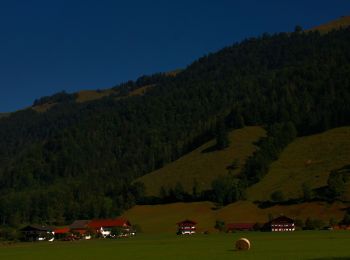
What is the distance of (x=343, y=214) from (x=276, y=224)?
78.7 ft

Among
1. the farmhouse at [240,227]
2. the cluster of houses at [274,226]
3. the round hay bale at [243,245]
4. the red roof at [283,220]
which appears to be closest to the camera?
the round hay bale at [243,245]

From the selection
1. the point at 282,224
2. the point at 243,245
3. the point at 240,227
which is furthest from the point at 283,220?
the point at 243,245

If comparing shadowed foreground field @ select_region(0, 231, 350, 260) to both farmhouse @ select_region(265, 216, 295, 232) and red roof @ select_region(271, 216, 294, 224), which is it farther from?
red roof @ select_region(271, 216, 294, 224)

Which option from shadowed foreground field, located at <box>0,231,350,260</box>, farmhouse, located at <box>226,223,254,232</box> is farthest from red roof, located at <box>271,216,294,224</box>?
shadowed foreground field, located at <box>0,231,350,260</box>

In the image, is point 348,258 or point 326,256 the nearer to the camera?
point 348,258

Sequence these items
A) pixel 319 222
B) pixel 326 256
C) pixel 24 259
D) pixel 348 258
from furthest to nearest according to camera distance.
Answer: pixel 319 222
pixel 24 259
pixel 326 256
pixel 348 258

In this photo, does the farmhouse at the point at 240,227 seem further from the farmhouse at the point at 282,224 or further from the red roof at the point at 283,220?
the red roof at the point at 283,220

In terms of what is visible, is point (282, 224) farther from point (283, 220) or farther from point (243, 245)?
point (243, 245)

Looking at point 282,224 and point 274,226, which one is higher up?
point 282,224

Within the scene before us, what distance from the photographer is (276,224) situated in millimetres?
189125

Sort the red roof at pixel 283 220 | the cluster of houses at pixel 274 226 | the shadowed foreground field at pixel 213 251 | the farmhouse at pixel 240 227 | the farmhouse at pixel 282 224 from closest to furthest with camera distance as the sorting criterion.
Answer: the shadowed foreground field at pixel 213 251
the cluster of houses at pixel 274 226
the farmhouse at pixel 282 224
the red roof at pixel 283 220
the farmhouse at pixel 240 227

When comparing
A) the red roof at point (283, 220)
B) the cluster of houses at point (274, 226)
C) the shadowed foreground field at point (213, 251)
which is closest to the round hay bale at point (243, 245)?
the shadowed foreground field at point (213, 251)

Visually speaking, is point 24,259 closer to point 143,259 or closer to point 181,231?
point 143,259

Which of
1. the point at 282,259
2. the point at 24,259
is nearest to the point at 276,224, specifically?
the point at 24,259
